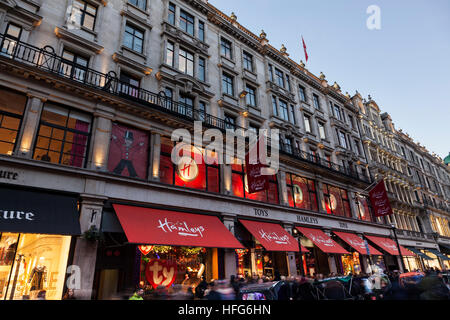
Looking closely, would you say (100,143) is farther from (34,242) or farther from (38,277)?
(38,277)

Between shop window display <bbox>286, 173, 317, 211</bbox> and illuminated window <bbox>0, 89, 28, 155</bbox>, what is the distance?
17.9m

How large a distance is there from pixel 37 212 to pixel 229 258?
991cm

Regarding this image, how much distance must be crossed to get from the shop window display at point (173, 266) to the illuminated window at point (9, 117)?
7.14 metres

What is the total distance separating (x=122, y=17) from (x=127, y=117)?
7095mm

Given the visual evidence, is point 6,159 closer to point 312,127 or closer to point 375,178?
point 312,127

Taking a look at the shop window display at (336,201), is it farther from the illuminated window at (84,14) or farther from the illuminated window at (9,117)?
the illuminated window at (9,117)

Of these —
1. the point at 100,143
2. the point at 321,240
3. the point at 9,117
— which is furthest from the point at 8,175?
the point at 321,240

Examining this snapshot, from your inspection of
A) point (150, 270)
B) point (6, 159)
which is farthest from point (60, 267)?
point (6, 159)

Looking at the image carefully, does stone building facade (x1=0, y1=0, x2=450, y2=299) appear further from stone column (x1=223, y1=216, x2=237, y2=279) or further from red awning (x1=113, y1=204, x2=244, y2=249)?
red awning (x1=113, y1=204, x2=244, y2=249)

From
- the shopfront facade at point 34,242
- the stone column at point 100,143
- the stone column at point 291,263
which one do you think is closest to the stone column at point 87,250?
the shopfront facade at point 34,242

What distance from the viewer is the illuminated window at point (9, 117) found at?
37.8ft

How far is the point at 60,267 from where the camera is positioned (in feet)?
37.0

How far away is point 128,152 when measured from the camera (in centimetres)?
1470
